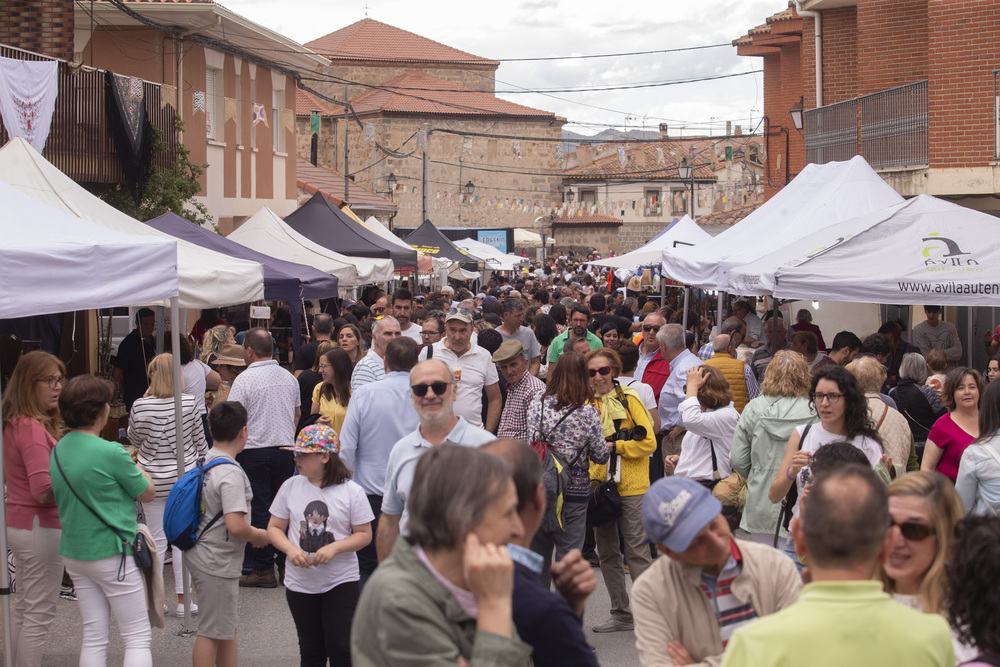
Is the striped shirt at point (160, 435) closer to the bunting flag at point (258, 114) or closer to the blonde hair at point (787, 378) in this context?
the blonde hair at point (787, 378)

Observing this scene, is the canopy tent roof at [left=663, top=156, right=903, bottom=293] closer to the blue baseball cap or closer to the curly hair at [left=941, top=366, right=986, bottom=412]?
the curly hair at [left=941, top=366, right=986, bottom=412]

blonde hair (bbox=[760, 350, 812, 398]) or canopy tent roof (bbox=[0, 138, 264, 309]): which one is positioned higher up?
canopy tent roof (bbox=[0, 138, 264, 309])

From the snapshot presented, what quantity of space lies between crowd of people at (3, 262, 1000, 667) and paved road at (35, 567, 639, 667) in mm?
191

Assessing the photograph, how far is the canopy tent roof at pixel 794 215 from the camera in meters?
11.0

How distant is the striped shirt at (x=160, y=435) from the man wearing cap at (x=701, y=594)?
4.50 m

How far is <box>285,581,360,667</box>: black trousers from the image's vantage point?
4.67 metres

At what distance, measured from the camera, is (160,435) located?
6648 mm

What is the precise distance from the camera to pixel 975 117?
45.8 feet

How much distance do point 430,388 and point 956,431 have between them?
312 cm

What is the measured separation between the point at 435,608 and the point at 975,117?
556 inches

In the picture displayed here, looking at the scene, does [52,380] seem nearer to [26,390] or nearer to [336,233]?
→ [26,390]

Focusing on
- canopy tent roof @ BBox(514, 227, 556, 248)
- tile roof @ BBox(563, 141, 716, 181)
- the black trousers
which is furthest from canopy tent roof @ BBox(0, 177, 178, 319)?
tile roof @ BBox(563, 141, 716, 181)

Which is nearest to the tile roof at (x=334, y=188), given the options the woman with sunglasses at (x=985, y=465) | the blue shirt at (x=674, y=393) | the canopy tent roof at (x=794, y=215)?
the canopy tent roof at (x=794, y=215)

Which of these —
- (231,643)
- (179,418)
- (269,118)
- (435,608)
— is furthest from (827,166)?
(269,118)
